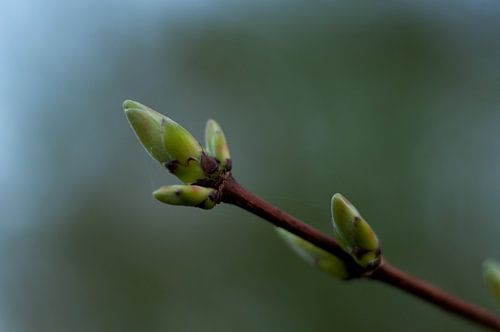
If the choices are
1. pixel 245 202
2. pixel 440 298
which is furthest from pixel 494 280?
pixel 245 202

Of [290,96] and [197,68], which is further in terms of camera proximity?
[197,68]

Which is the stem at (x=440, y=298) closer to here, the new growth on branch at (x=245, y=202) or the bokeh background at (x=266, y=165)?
the new growth on branch at (x=245, y=202)

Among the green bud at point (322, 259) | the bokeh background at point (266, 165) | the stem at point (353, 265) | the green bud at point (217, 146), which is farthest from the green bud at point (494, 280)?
the bokeh background at point (266, 165)

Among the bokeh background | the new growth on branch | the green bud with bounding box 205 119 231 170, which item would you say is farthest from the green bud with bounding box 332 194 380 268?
the bokeh background

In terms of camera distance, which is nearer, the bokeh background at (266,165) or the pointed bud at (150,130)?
the pointed bud at (150,130)

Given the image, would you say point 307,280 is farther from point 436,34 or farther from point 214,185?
point 214,185

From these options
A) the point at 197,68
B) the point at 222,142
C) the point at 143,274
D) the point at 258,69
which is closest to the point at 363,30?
the point at 258,69

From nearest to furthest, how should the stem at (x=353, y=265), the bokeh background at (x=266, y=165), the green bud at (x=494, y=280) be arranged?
the stem at (x=353, y=265) → the green bud at (x=494, y=280) → the bokeh background at (x=266, y=165)
